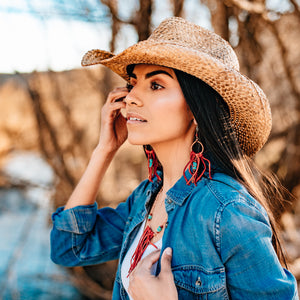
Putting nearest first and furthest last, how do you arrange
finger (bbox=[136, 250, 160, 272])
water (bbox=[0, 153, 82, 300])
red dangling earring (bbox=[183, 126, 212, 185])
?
1. finger (bbox=[136, 250, 160, 272])
2. red dangling earring (bbox=[183, 126, 212, 185])
3. water (bbox=[0, 153, 82, 300])

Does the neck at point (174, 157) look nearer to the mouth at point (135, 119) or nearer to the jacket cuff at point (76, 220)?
the mouth at point (135, 119)

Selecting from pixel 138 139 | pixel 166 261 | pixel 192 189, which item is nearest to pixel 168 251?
pixel 166 261

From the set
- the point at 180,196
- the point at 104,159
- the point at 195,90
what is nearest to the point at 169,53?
the point at 195,90

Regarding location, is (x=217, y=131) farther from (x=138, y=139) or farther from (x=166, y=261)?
(x=166, y=261)

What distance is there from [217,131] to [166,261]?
1.79ft

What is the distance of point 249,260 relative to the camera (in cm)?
107

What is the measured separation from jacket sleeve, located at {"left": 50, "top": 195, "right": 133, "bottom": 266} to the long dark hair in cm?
77

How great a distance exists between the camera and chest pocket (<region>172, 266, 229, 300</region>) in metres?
1.11

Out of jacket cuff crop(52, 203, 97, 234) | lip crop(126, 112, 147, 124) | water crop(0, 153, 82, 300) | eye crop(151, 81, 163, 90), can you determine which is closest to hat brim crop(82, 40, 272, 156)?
eye crop(151, 81, 163, 90)


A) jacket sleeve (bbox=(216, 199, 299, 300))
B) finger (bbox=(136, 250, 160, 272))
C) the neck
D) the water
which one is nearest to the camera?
jacket sleeve (bbox=(216, 199, 299, 300))

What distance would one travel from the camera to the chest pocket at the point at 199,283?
3.63 ft

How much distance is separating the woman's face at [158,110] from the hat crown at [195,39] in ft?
0.43

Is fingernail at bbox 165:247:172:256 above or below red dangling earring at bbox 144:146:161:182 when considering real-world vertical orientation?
below

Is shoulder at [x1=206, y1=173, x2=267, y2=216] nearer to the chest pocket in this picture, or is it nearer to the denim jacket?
the denim jacket
